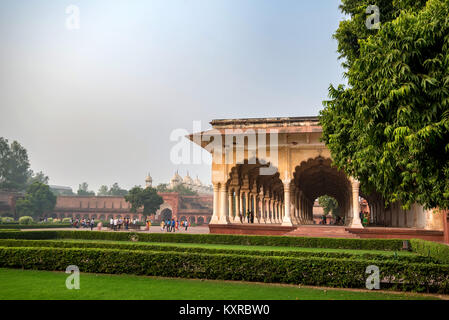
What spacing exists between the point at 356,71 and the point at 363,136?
1.30m

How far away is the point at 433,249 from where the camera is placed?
10.2 meters

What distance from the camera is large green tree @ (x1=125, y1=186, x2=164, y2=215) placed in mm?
55125

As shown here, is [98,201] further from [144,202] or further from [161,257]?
[161,257]

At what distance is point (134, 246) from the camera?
34.8ft

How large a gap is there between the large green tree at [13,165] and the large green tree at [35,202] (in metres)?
11.6

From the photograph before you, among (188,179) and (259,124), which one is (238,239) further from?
(188,179)

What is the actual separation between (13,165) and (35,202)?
51.2ft

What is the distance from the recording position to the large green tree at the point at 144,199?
5512cm

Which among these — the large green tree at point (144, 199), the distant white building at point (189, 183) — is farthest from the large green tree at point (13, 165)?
the distant white building at point (189, 183)

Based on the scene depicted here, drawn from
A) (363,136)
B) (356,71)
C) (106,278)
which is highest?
(356,71)

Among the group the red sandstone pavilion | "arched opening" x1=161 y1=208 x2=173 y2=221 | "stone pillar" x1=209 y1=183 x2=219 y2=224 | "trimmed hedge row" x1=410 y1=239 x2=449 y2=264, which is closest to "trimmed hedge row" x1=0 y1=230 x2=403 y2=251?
"trimmed hedge row" x1=410 y1=239 x2=449 y2=264

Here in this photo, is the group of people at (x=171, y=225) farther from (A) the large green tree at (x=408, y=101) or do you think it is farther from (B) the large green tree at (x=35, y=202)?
(B) the large green tree at (x=35, y=202)

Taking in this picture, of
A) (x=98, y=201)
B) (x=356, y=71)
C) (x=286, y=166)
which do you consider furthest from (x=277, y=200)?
(x=98, y=201)

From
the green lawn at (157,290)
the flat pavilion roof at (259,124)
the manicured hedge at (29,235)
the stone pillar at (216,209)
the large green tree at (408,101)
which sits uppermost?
the flat pavilion roof at (259,124)
